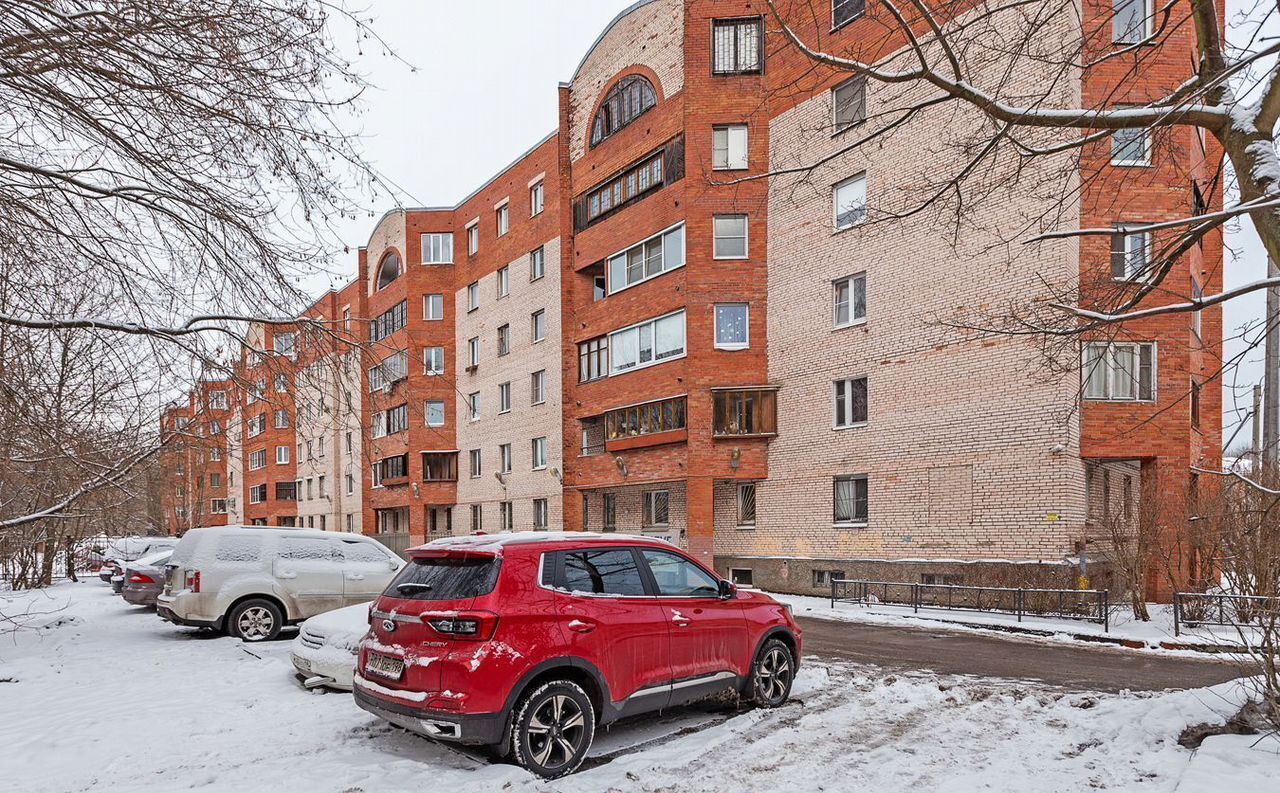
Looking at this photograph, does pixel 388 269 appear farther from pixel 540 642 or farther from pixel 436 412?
pixel 540 642

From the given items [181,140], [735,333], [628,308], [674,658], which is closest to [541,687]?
[674,658]

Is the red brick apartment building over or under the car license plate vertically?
over

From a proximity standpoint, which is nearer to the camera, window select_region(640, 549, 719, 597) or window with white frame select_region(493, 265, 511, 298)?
window select_region(640, 549, 719, 597)

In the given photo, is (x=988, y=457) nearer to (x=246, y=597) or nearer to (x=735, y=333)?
(x=735, y=333)

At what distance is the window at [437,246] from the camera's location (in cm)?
4066

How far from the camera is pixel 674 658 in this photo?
702cm

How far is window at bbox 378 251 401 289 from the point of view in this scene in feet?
146

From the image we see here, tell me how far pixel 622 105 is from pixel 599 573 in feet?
79.0

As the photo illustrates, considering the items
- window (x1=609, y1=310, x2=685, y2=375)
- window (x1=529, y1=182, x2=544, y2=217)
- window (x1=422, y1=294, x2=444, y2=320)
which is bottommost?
window (x1=609, y1=310, x2=685, y2=375)

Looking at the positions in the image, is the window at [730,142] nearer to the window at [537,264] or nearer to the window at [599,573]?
the window at [537,264]

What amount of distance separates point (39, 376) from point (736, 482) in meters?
19.1

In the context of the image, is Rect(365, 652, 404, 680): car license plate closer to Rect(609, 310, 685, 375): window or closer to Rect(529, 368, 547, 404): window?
Rect(609, 310, 685, 375): window

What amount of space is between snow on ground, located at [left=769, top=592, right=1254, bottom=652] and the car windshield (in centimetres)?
1026

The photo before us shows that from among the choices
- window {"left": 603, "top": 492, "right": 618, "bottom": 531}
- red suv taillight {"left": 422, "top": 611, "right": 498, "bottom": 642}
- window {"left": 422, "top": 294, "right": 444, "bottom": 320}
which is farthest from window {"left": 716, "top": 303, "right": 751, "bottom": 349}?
window {"left": 422, "top": 294, "right": 444, "bottom": 320}
